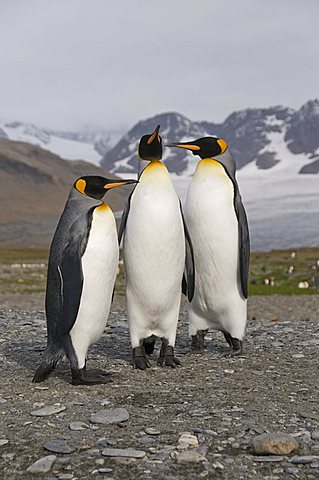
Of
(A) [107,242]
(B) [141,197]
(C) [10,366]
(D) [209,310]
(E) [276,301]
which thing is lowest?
(E) [276,301]

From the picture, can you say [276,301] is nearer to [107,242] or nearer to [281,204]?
[107,242]

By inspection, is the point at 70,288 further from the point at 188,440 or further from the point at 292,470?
the point at 292,470

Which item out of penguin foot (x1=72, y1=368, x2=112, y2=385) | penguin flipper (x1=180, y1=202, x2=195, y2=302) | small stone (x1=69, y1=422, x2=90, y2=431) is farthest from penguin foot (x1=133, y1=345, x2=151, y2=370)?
small stone (x1=69, y1=422, x2=90, y2=431)

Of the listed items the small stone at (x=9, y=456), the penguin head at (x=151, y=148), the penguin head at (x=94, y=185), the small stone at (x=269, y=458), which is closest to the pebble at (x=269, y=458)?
the small stone at (x=269, y=458)

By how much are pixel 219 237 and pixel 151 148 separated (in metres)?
1.05

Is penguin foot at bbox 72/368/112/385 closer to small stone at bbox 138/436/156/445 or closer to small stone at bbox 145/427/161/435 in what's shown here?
small stone at bbox 145/427/161/435

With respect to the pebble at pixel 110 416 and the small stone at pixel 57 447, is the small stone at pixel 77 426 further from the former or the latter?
the small stone at pixel 57 447

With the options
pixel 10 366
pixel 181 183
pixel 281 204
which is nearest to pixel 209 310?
pixel 10 366

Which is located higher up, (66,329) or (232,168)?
(232,168)

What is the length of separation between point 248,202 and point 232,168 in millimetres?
118368

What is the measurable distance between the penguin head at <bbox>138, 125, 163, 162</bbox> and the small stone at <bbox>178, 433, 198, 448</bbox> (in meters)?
2.63

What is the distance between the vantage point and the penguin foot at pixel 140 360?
5.63 meters

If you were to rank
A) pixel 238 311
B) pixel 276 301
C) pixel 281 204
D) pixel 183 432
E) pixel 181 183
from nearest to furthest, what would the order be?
1. pixel 183 432
2. pixel 238 311
3. pixel 276 301
4. pixel 281 204
5. pixel 181 183

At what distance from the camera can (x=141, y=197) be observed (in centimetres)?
552
